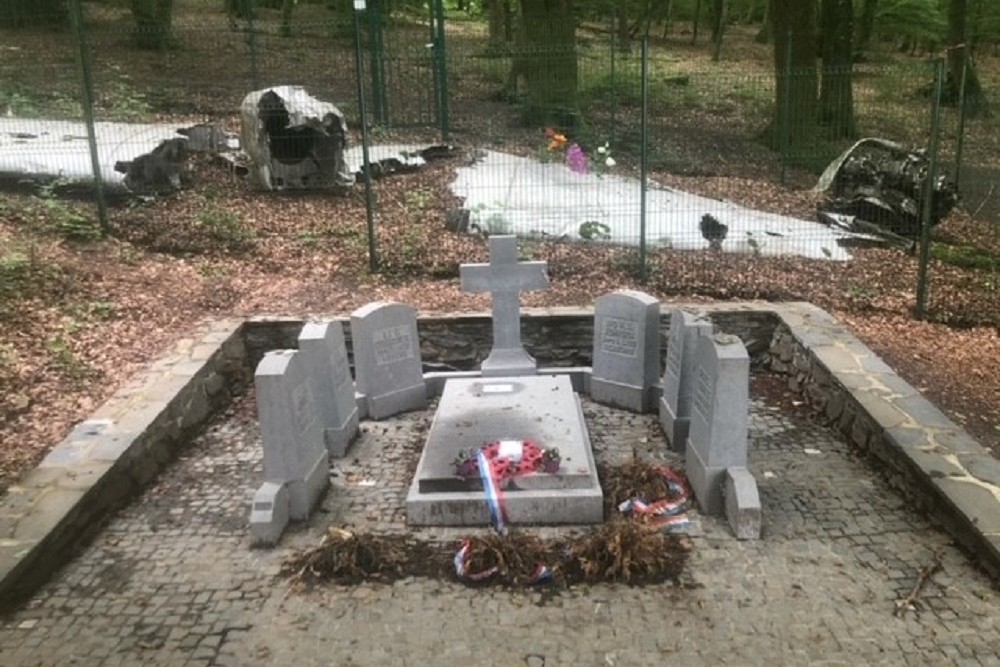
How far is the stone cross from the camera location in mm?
7266

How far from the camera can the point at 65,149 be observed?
36.3 ft

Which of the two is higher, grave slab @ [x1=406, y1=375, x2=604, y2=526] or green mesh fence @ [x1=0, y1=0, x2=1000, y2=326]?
green mesh fence @ [x1=0, y1=0, x2=1000, y2=326]

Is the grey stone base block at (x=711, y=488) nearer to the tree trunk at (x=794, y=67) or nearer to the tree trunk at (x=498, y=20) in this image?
the tree trunk at (x=794, y=67)

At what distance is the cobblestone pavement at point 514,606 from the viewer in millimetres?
4094

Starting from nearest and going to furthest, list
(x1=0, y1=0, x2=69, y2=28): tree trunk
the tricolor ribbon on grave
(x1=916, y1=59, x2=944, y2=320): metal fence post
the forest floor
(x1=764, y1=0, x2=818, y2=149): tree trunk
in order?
the tricolor ribbon on grave
the forest floor
(x1=916, y1=59, x2=944, y2=320): metal fence post
(x1=764, y1=0, x2=818, y2=149): tree trunk
(x1=0, y1=0, x2=69, y2=28): tree trunk

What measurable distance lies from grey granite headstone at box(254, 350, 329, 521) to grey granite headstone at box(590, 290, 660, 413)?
2.66m

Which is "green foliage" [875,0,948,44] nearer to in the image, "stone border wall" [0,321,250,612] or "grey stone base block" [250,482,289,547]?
"stone border wall" [0,321,250,612]

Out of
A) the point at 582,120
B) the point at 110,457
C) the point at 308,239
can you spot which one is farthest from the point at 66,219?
the point at 582,120

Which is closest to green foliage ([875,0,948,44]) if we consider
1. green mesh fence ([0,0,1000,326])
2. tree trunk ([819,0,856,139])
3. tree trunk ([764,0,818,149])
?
green mesh fence ([0,0,1000,326])

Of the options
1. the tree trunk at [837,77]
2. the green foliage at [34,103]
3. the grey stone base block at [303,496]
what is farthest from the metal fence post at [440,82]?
the grey stone base block at [303,496]

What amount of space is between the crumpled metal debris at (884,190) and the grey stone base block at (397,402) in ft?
21.4

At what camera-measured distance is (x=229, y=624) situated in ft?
14.3

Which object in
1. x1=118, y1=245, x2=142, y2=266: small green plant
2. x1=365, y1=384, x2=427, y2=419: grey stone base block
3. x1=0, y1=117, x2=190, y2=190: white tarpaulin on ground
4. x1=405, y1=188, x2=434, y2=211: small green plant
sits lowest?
x1=365, y1=384, x2=427, y2=419: grey stone base block

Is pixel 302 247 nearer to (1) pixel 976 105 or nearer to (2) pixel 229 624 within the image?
(2) pixel 229 624
